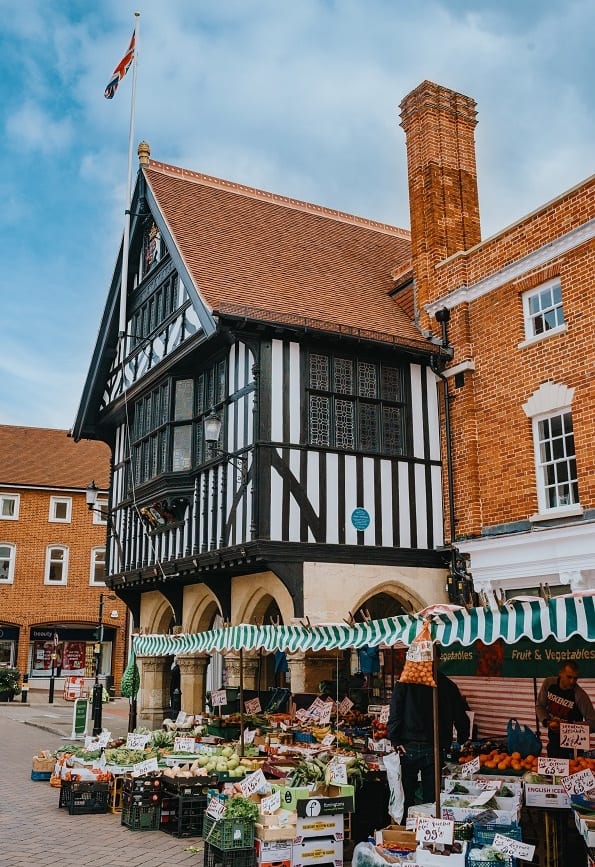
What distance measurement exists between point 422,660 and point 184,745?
5.49m

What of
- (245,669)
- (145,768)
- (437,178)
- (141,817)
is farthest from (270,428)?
(437,178)

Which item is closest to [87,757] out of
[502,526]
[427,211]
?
[502,526]

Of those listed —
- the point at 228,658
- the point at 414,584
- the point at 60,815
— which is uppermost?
the point at 414,584

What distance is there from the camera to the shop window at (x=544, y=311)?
13.0 metres

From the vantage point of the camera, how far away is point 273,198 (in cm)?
2077

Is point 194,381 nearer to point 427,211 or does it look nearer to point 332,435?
point 332,435

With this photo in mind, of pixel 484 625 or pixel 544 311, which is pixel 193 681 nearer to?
pixel 544 311

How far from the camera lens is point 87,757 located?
11438 millimetres

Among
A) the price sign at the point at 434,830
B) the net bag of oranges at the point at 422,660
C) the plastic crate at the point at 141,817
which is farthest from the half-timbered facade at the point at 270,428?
the price sign at the point at 434,830

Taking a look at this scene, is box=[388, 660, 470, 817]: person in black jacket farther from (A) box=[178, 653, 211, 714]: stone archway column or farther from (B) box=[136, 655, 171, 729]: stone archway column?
(B) box=[136, 655, 171, 729]: stone archway column

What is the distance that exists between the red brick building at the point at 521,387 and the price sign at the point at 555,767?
3.89 m

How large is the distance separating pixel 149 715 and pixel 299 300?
398 inches

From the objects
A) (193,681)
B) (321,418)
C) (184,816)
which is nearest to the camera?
(184,816)

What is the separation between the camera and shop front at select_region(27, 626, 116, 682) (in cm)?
3516
